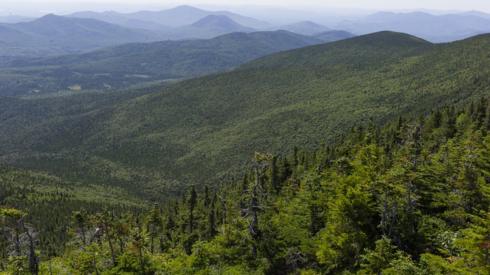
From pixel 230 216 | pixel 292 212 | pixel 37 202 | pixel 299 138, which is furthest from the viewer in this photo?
pixel 299 138

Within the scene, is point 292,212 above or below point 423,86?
below

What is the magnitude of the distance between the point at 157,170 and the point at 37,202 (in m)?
64.9

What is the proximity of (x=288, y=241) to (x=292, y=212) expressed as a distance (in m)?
6.17

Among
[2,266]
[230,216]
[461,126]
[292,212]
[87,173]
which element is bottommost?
[87,173]

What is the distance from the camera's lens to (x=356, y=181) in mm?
46312

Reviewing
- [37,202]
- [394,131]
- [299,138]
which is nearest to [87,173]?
[37,202]

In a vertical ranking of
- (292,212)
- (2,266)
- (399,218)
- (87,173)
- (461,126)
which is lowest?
(87,173)

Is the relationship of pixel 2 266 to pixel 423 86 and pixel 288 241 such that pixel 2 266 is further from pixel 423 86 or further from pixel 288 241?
pixel 423 86

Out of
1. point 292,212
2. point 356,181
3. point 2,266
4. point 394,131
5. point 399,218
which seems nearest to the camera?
point 399,218

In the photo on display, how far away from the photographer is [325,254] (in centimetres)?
4050

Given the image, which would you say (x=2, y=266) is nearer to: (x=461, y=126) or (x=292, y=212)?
(x=292, y=212)

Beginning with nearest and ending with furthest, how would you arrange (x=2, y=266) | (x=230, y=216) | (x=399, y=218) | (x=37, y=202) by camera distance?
(x=399, y=218), (x=230, y=216), (x=2, y=266), (x=37, y=202)

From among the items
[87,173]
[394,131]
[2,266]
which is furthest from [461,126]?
[87,173]

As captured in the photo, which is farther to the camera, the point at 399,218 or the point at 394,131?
the point at 394,131
